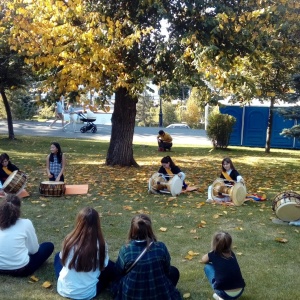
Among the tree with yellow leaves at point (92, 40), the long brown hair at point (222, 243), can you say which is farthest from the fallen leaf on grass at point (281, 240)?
the tree with yellow leaves at point (92, 40)

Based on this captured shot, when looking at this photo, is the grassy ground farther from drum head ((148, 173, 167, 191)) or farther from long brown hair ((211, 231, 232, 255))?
long brown hair ((211, 231, 232, 255))

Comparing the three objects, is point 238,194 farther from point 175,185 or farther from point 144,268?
point 144,268

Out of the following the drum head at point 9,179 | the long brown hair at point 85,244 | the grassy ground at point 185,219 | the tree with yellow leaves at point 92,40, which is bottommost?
the grassy ground at point 185,219

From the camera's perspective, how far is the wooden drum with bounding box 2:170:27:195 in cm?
962

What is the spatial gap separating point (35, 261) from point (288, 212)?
4.68 metres

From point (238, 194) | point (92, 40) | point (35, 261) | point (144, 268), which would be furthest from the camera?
point (92, 40)

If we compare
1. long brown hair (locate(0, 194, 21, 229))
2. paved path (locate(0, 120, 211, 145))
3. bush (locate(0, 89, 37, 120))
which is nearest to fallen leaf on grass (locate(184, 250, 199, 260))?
long brown hair (locate(0, 194, 21, 229))

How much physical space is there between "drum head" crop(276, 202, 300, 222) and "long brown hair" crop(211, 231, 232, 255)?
349 cm

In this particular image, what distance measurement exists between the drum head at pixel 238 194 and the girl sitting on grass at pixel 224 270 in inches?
183

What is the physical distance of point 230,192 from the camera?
9.74 m

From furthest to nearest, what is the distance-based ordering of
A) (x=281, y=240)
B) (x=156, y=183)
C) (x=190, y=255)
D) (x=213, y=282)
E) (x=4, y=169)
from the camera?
(x=156, y=183)
(x=4, y=169)
(x=281, y=240)
(x=190, y=255)
(x=213, y=282)

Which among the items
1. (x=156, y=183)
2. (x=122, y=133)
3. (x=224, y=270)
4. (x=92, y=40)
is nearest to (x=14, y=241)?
(x=224, y=270)

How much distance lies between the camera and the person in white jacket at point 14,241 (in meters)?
5.46

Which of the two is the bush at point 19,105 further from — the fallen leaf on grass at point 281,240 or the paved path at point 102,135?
the fallen leaf on grass at point 281,240
